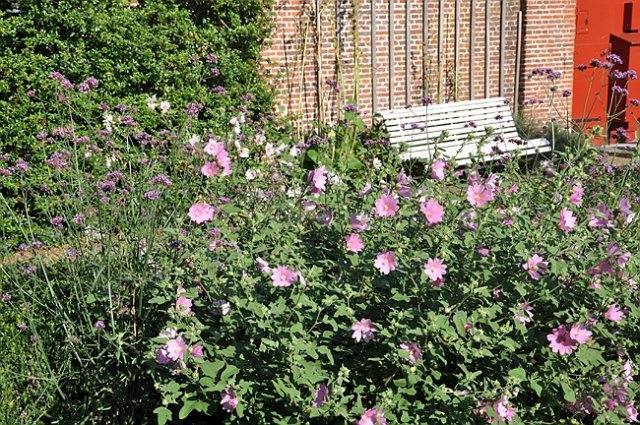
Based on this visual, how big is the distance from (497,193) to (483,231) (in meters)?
0.21

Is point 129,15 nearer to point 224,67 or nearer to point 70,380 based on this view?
point 224,67

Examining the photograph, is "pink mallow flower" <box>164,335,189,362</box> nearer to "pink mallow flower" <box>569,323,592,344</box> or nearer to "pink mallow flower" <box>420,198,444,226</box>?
"pink mallow flower" <box>420,198,444,226</box>

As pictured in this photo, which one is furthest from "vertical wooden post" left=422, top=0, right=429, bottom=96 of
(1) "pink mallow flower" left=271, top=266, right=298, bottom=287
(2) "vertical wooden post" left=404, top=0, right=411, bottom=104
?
(1) "pink mallow flower" left=271, top=266, right=298, bottom=287

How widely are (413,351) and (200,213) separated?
0.88 m

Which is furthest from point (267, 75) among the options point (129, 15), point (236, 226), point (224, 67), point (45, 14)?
point (236, 226)

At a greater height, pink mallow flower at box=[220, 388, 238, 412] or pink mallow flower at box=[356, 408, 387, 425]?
pink mallow flower at box=[220, 388, 238, 412]

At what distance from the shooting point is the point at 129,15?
635 cm

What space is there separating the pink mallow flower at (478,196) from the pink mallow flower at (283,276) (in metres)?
0.63

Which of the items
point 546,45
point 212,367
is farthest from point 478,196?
point 546,45

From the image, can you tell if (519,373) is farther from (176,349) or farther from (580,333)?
(176,349)

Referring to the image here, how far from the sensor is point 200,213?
2.49m

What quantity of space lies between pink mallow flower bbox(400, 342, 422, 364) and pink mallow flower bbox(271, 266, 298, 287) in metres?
0.39

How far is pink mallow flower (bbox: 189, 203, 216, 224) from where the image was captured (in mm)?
2473

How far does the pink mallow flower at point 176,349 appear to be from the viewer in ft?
6.85
